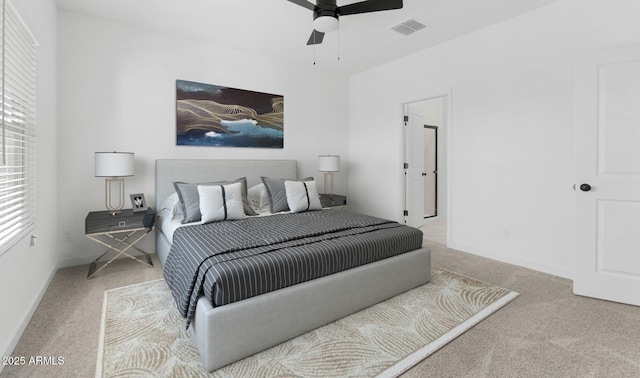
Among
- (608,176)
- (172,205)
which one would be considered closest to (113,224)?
(172,205)

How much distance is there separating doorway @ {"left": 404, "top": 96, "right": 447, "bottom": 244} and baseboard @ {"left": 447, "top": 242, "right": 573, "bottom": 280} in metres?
0.51

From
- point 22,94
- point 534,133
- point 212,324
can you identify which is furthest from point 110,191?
point 534,133

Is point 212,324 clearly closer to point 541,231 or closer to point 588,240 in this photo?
point 588,240

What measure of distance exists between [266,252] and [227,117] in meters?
2.74

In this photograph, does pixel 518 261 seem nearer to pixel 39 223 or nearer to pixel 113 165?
pixel 113 165

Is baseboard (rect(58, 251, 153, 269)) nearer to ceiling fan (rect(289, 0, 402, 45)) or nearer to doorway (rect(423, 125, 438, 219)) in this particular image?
ceiling fan (rect(289, 0, 402, 45))

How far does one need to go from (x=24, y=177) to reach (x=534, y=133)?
4.69 meters

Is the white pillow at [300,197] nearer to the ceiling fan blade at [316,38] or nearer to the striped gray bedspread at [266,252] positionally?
the striped gray bedspread at [266,252]

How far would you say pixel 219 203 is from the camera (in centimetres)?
320

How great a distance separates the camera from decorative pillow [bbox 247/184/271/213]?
397 centimetres

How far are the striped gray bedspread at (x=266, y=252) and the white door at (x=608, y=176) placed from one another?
1.47 meters

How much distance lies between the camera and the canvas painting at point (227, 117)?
4016mm

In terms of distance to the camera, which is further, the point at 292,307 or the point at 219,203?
the point at 219,203

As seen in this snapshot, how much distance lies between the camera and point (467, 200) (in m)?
4.01
